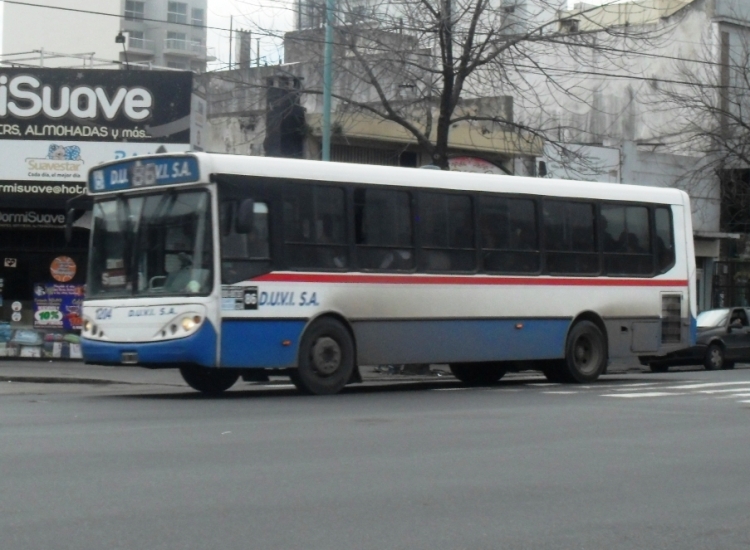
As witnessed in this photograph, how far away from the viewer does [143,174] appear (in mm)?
15500

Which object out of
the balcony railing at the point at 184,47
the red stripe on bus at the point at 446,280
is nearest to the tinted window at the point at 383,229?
the red stripe on bus at the point at 446,280

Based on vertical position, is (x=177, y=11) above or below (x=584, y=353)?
above

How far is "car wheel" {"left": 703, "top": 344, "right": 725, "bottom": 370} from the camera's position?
28875 mm

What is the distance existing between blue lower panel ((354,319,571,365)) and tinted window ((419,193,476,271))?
0.83 metres

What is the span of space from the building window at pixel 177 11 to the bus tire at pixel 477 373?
71.0m

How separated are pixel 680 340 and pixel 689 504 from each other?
1291cm

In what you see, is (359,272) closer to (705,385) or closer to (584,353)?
(584,353)

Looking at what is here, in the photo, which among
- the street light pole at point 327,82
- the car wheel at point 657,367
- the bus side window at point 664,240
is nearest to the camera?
the bus side window at point 664,240

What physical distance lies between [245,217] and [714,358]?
57.5 ft

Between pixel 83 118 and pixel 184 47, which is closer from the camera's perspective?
pixel 83 118

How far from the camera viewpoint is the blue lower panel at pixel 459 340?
16.5 meters

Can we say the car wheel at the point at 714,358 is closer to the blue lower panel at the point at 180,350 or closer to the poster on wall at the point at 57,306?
the poster on wall at the point at 57,306

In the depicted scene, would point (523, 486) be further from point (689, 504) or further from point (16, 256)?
point (16, 256)

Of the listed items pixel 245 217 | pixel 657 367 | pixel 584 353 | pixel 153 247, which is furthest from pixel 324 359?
pixel 657 367
